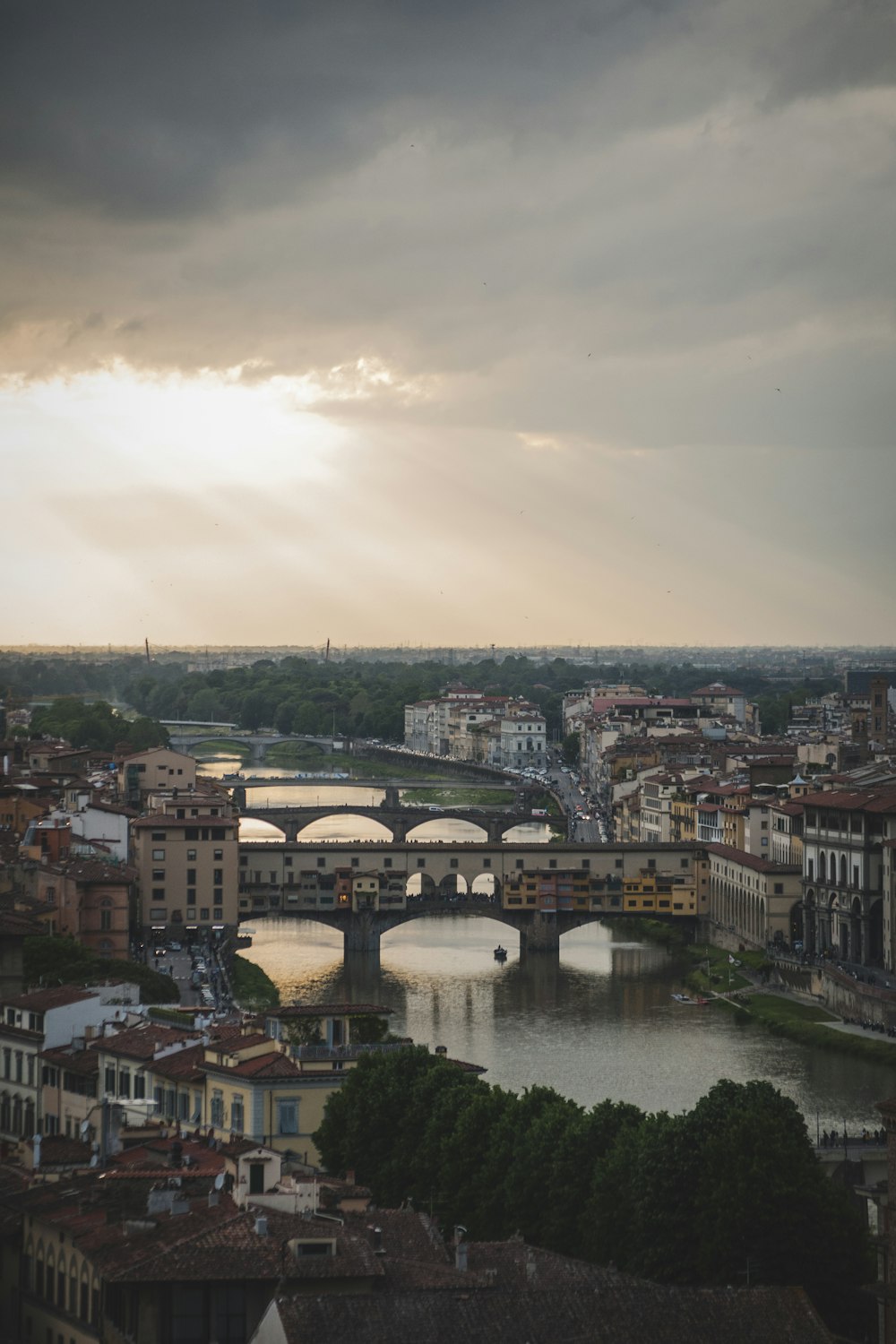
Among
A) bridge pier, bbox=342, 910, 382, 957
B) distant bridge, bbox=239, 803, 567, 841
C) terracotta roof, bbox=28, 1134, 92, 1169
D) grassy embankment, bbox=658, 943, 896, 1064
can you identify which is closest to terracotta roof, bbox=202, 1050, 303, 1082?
terracotta roof, bbox=28, 1134, 92, 1169

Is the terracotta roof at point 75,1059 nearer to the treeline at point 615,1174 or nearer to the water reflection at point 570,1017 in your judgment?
the treeline at point 615,1174

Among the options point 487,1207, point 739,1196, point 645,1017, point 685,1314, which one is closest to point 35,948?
point 645,1017

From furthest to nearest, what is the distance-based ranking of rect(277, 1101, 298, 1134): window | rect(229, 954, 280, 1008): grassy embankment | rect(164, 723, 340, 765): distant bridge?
rect(164, 723, 340, 765): distant bridge → rect(229, 954, 280, 1008): grassy embankment → rect(277, 1101, 298, 1134): window

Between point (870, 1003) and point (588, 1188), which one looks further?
point (870, 1003)

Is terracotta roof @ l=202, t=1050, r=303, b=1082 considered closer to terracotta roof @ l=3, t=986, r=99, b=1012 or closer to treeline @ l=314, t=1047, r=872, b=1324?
treeline @ l=314, t=1047, r=872, b=1324

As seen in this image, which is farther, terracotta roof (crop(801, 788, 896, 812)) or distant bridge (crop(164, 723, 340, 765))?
distant bridge (crop(164, 723, 340, 765))

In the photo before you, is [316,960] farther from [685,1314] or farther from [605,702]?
[605,702]
